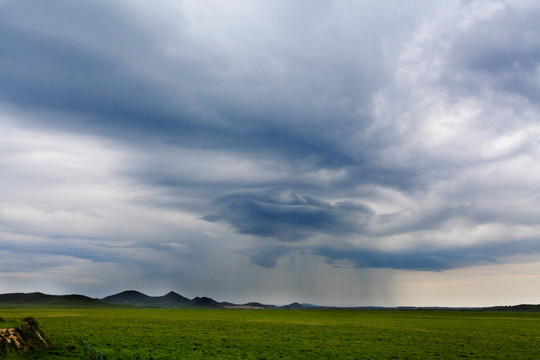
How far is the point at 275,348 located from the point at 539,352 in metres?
30.6

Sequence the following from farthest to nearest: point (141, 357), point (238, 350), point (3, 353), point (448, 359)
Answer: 1. point (238, 350)
2. point (448, 359)
3. point (141, 357)
4. point (3, 353)

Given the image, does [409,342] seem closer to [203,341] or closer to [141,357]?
[203,341]

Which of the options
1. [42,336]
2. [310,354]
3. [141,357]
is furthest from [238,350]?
[42,336]

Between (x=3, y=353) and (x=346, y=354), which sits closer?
(x=3, y=353)

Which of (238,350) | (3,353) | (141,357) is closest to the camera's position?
(3,353)

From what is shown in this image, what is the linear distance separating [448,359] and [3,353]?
4056cm

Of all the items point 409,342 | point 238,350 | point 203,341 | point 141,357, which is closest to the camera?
point 141,357

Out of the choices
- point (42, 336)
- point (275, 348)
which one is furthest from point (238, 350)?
point (42, 336)

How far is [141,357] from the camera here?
35.1m

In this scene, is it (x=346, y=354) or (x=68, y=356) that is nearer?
(x=68, y=356)

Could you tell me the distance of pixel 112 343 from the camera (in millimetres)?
45125

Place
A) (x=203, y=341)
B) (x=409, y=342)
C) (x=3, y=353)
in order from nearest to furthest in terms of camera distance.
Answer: (x=3, y=353)
(x=203, y=341)
(x=409, y=342)

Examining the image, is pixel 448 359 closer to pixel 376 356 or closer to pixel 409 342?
pixel 376 356

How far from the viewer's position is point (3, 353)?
3192 cm
